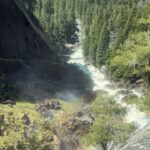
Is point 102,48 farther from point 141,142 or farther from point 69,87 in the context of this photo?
point 141,142

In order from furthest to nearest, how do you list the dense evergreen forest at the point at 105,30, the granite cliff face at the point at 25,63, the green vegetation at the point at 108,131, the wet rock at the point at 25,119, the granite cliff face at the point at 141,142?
the granite cliff face at the point at 25,63 → the wet rock at the point at 25,119 → the dense evergreen forest at the point at 105,30 → the green vegetation at the point at 108,131 → the granite cliff face at the point at 141,142

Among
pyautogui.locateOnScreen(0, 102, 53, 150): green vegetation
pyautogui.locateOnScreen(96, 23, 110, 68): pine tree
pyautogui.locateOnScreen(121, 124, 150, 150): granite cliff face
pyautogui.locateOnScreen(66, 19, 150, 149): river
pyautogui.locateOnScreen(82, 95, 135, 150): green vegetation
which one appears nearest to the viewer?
pyautogui.locateOnScreen(121, 124, 150, 150): granite cliff face

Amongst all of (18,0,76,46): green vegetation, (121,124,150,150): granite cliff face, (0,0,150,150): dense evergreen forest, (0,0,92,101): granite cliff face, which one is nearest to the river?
(0,0,150,150): dense evergreen forest

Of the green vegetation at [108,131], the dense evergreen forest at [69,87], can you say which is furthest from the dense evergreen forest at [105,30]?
the green vegetation at [108,131]

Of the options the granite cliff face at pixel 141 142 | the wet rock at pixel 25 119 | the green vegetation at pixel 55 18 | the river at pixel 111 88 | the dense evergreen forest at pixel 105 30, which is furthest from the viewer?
the green vegetation at pixel 55 18

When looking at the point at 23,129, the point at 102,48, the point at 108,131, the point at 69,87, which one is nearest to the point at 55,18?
the point at 102,48

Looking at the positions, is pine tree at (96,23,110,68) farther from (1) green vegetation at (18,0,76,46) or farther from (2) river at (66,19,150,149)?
(1) green vegetation at (18,0,76,46)

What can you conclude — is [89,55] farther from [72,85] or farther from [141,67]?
[141,67]

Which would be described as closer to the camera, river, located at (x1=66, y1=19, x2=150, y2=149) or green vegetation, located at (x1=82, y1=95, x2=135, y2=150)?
green vegetation, located at (x1=82, y1=95, x2=135, y2=150)

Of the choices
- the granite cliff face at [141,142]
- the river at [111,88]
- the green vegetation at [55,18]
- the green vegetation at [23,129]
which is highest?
the green vegetation at [55,18]

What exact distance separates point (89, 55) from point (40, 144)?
203 feet

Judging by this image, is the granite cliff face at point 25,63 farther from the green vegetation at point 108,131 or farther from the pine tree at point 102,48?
the green vegetation at point 108,131

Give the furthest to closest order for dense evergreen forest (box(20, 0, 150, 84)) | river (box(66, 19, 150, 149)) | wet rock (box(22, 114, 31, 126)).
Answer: river (box(66, 19, 150, 149)) < wet rock (box(22, 114, 31, 126)) < dense evergreen forest (box(20, 0, 150, 84))

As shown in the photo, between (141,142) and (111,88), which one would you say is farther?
(111,88)
